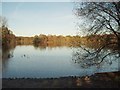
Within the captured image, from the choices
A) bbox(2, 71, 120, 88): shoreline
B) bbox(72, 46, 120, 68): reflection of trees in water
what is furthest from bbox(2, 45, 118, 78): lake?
bbox(2, 71, 120, 88): shoreline

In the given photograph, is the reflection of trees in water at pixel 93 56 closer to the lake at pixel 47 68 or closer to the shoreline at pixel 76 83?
the lake at pixel 47 68

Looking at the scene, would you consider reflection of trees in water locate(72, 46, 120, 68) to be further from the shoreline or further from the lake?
the shoreline

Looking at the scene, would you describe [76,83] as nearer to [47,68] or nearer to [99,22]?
[99,22]

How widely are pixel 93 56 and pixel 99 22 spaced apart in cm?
186

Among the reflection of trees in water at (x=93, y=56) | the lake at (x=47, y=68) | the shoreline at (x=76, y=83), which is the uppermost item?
the reflection of trees in water at (x=93, y=56)

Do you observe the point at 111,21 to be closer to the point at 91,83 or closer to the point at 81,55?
the point at 81,55

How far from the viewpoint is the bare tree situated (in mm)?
13953

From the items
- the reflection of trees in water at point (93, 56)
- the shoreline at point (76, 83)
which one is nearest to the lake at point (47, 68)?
the reflection of trees in water at point (93, 56)

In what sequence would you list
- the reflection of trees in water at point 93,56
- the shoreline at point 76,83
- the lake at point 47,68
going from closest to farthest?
the shoreline at point 76,83 → the reflection of trees in water at point 93,56 → the lake at point 47,68

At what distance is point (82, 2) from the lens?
14.4m

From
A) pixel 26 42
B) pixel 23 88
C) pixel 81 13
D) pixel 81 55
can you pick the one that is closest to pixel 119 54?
pixel 81 55

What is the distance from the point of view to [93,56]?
14.6 meters

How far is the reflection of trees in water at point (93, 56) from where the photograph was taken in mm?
14492

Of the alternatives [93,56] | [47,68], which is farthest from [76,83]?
[47,68]
